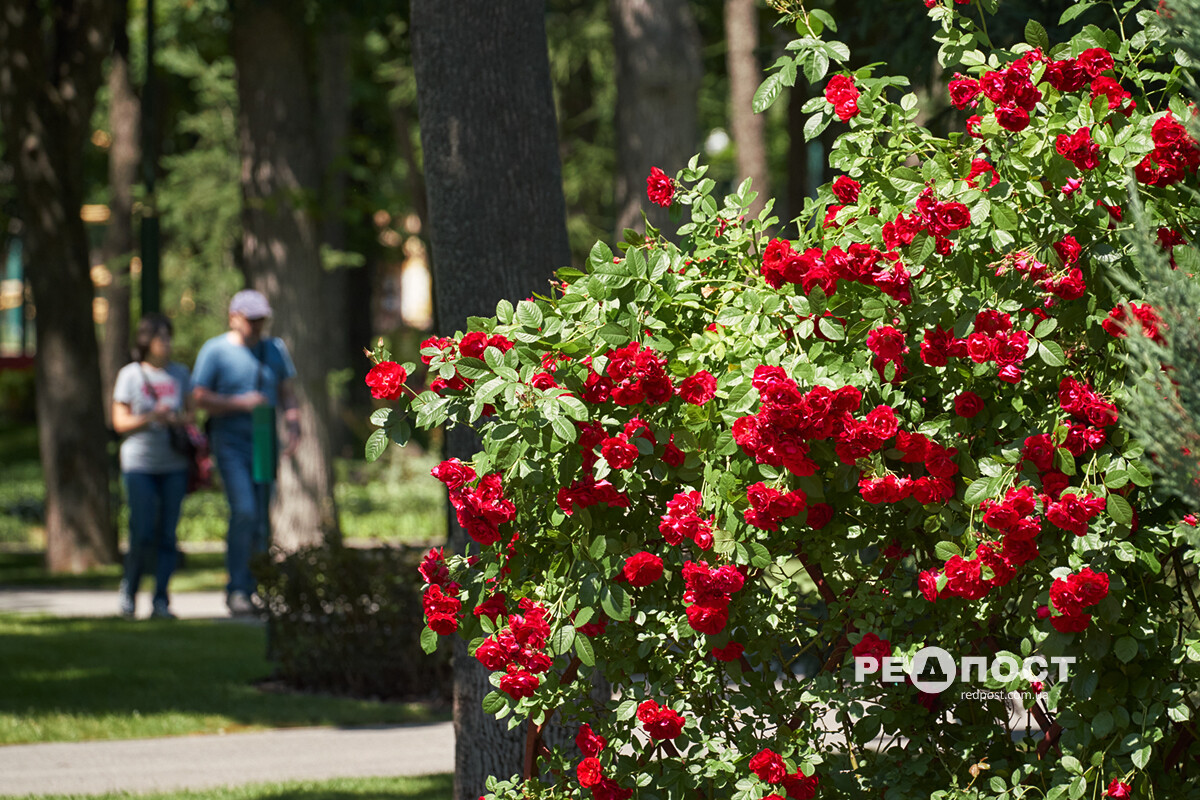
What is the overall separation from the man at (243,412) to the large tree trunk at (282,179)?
242 cm

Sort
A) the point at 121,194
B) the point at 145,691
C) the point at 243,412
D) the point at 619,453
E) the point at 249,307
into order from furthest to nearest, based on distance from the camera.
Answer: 1. the point at 121,194
2. the point at 243,412
3. the point at 249,307
4. the point at 145,691
5. the point at 619,453

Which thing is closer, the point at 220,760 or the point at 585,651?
the point at 585,651

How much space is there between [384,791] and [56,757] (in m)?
1.63

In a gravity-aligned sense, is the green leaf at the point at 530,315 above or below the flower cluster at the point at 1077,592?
above

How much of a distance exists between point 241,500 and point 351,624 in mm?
2291

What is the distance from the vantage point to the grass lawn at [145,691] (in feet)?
22.1

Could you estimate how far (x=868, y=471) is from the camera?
9.95ft

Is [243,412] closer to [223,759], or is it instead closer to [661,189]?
[223,759]

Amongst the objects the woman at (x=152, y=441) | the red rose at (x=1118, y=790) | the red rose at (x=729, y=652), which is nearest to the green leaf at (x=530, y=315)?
the red rose at (x=729, y=652)

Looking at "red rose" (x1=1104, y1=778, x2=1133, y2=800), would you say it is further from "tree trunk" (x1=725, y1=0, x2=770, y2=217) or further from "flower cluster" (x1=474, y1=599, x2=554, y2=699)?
"tree trunk" (x1=725, y1=0, x2=770, y2=217)

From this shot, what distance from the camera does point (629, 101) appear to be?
11.4 metres

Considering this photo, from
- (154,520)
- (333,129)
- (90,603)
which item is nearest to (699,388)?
(154,520)

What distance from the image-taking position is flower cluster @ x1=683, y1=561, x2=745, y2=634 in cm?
303

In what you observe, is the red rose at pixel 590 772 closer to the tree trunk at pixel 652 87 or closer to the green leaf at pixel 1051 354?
the green leaf at pixel 1051 354
